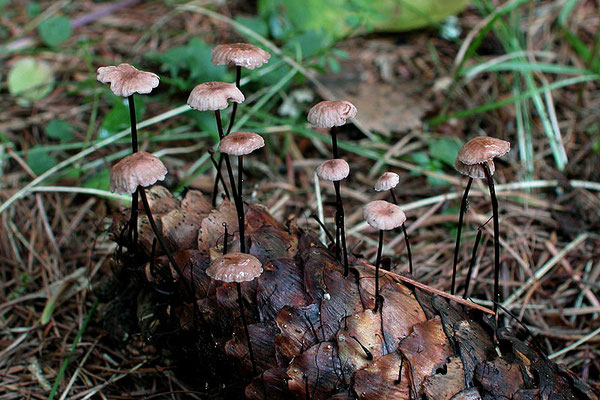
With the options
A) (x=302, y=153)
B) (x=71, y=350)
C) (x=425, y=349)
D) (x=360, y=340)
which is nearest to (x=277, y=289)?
(x=360, y=340)

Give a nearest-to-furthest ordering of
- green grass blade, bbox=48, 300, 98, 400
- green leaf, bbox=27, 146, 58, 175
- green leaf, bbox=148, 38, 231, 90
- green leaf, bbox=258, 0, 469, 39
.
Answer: green grass blade, bbox=48, 300, 98, 400, green leaf, bbox=27, 146, 58, 175, green leaf, bbox=148, 38, 231, 90, green leaf, bbox=258, 0, 469, 39

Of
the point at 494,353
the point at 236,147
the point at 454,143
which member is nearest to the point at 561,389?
the point at 494,353

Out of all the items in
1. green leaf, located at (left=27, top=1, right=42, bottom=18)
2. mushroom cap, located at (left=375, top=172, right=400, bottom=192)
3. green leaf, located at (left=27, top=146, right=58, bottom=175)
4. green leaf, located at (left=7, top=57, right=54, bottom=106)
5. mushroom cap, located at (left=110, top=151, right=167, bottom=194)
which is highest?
mushroom cap, located at (left=110, top=151, right=167, bottom=194)

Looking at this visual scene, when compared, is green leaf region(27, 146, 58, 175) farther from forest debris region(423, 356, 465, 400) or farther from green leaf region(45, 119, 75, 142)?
forest debris region(423, 356, 465, 400)

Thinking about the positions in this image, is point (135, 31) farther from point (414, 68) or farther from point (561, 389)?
point (561, 389)

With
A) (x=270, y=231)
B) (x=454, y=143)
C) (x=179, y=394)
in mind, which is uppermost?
(x=270, y=231)

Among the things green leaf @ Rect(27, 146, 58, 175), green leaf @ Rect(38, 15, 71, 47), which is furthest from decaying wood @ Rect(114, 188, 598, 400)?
green leaf @ Rect(38, 15, 71, 47)

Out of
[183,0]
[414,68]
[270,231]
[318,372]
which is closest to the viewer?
[318,372]
